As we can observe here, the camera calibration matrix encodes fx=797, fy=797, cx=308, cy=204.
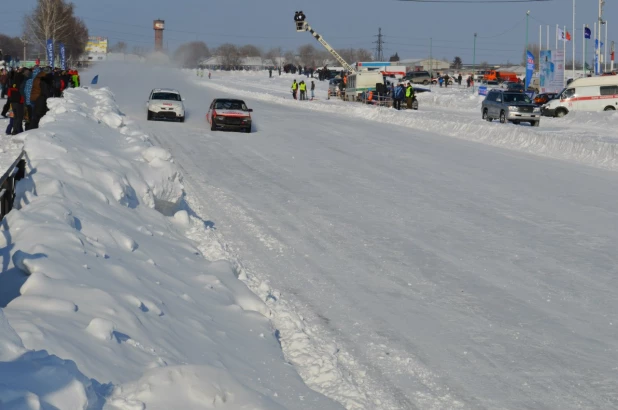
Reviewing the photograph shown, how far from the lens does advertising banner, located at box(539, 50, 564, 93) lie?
51312 mm

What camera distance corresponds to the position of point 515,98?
3681cm

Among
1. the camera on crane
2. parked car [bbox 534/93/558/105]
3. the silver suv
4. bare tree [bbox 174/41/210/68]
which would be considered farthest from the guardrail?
bare tree [bbox 174/41/210/68]

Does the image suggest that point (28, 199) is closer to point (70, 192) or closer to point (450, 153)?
point (70, 192)

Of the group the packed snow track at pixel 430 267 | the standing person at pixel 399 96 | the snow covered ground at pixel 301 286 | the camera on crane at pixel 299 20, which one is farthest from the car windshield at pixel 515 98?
Answer: the camera on crane at pixel 299 20

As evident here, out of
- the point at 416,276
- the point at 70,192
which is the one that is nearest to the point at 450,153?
the point at 416,276

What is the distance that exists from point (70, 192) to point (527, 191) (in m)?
10.6

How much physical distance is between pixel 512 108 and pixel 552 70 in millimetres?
18681

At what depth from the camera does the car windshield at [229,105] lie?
1176 inches

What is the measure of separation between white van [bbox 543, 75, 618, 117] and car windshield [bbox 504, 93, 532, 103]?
6886mm

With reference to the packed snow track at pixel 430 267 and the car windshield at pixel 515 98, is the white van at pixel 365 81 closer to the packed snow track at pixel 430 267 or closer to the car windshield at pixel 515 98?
the car windshield at pixel 515 98

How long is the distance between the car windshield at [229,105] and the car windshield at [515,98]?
13.2m

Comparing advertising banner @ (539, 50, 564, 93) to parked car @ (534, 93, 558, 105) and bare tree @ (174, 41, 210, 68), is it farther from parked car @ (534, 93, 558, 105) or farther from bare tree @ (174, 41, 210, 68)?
bare tree @ (174, 41, 210, 68)

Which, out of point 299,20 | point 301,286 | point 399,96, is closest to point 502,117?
point 399,96

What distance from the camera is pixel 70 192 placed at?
9250mm
